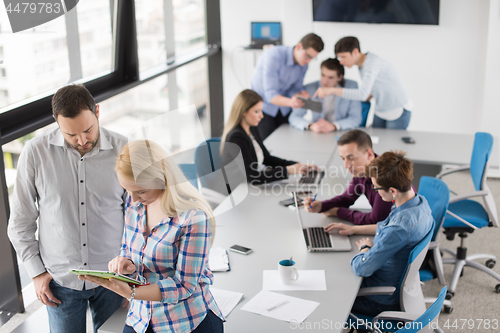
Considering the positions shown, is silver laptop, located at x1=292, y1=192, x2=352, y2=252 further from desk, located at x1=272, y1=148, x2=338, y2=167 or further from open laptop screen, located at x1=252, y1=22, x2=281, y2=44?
open laptop screen, located at x1=252, y1=22, x2=281, y2=44

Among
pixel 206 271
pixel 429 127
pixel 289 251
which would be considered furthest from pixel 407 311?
pixel 429 127

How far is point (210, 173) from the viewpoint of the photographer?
5.86ft

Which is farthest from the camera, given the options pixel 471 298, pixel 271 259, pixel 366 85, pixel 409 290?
pixel 366 85

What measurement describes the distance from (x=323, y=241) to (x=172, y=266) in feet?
3.82

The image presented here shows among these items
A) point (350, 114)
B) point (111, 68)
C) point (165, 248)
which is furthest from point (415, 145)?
point (165, 248)

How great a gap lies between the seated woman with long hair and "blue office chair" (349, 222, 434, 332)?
36 mm

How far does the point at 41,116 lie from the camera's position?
3092mm

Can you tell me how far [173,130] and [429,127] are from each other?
4975 mm

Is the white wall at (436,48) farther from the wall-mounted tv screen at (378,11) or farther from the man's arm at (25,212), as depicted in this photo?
the man's arm at (25,212)

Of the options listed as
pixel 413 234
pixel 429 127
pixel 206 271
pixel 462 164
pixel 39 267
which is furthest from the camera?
pixel 429 127

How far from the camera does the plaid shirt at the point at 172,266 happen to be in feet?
5.28

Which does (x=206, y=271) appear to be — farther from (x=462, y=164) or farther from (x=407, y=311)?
(x=462, y=164)

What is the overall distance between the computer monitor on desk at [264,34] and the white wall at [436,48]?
0.29 ft

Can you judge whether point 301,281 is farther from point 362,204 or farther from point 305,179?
point 305,179
